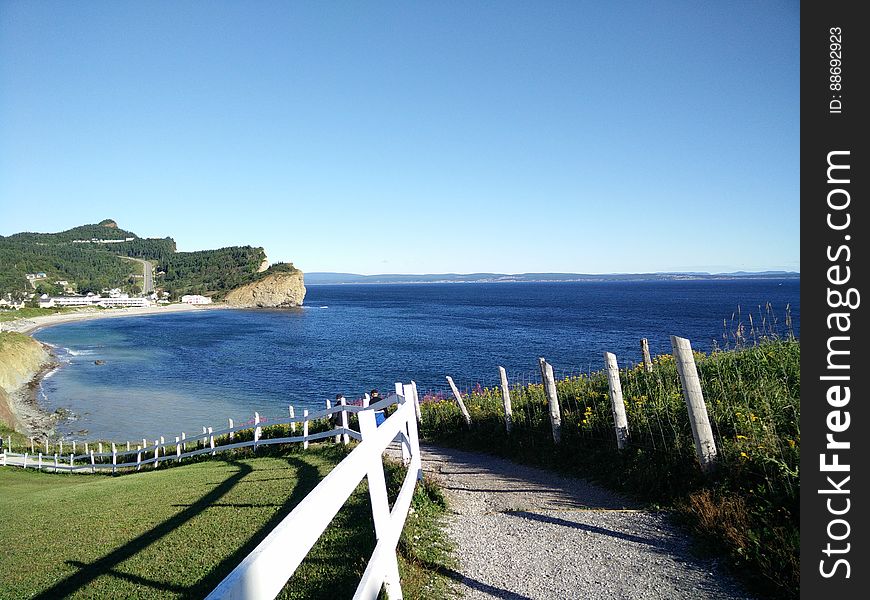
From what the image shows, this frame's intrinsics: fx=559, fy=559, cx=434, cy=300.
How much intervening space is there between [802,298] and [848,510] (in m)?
1.60

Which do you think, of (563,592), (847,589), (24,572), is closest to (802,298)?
(847,589)

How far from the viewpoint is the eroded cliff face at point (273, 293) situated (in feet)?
577

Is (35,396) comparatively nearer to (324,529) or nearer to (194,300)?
(324,529)

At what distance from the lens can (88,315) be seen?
13712cm

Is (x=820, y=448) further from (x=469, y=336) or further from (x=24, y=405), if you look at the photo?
(x=469, y=336)

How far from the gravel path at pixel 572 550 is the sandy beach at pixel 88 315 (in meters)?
105

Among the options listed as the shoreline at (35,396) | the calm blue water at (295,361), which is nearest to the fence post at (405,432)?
the calm blue water at (295,361)

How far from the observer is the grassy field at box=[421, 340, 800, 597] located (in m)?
5.02

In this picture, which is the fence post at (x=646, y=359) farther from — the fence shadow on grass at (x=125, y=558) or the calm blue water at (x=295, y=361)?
the fence shadow on grass at (x=125, y=558)

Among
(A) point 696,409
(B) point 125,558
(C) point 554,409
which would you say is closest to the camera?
(B) point 125,558

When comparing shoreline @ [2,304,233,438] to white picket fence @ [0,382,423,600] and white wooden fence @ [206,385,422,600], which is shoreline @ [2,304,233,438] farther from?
white wooden fence @ [206,385,422,600]

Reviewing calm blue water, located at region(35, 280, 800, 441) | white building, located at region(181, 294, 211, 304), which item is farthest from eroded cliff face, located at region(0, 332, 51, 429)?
white building, located at region(181, 294, 211, 304)

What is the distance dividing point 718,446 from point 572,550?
2.71 metres

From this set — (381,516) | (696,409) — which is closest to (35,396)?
(381,516)
